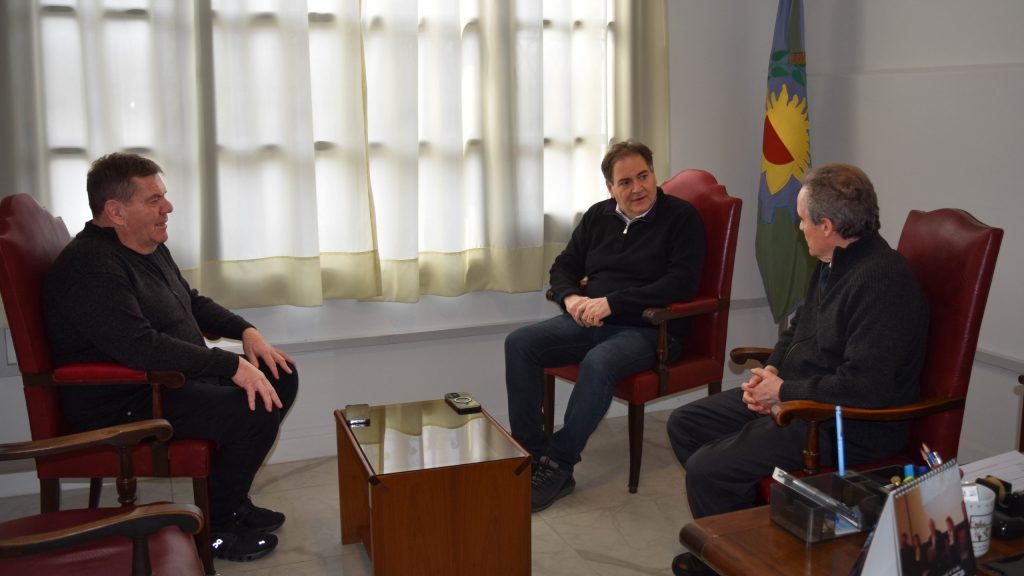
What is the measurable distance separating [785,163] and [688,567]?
Result: 217 cm

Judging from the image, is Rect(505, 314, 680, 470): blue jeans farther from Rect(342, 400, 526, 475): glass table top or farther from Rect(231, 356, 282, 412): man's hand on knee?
Rect(231, 356, 282, 412): man's hand on knee

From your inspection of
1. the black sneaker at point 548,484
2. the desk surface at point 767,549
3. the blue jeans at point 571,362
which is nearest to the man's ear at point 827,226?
the desk surface at point 767,549

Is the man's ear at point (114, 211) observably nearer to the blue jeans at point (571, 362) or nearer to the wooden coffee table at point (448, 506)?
the wooden coffee table at point (448, 506)

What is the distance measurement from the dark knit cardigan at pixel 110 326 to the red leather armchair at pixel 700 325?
58.3 inches

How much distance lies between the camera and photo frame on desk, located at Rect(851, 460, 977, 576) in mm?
1536

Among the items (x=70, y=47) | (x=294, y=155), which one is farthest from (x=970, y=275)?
(x=70, y=47)

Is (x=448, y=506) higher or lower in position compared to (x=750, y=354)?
lower

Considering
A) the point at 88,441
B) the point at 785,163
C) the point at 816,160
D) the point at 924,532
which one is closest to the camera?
the point at 924,532

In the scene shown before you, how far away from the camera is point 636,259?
12.1ft

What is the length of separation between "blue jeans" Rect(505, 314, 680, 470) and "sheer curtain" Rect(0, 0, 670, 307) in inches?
A: 21.1

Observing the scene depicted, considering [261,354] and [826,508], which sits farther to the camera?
[261,354]

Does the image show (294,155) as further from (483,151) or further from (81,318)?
(81,318)

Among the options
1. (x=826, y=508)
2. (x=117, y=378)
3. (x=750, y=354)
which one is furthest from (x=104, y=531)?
(x=750, y=354)

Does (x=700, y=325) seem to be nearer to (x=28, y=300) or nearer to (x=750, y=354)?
(x=750, y=354)
